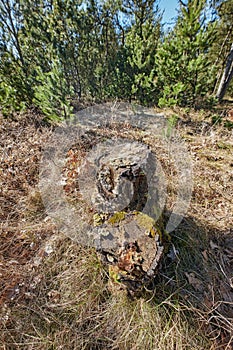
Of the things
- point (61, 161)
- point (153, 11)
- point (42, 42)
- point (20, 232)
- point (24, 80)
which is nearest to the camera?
point (20, 232)

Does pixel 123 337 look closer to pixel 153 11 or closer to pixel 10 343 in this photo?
pixel 10 343

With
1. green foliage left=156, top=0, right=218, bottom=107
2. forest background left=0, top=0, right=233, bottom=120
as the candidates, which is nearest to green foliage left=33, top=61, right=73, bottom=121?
forest background left=0, top=0, right=233, bottom=120

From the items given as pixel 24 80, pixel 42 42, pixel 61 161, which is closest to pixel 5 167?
pixel 61 161

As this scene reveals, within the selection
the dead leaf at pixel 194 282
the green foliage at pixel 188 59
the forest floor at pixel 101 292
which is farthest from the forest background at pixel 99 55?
the dead leaf at pixel 194 282

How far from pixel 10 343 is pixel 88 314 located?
1.67 ft

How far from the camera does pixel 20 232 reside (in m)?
1.72

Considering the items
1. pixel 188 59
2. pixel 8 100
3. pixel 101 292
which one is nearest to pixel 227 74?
pixel 188 59

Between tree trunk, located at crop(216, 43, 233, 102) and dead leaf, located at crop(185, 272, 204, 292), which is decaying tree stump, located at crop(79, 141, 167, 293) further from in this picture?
tree trunk, located at crop(216, 43, 233, 102)

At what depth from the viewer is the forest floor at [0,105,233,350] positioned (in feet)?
3.63

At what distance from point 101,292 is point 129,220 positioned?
0.63 metres

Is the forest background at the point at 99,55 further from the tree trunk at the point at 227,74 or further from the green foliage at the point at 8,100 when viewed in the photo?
the tree trunk at the point at 227,74

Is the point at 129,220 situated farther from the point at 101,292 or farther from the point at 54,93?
the point at 54,93

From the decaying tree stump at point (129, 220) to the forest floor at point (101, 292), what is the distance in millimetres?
220

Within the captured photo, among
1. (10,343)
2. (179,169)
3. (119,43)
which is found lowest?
(10,343)
